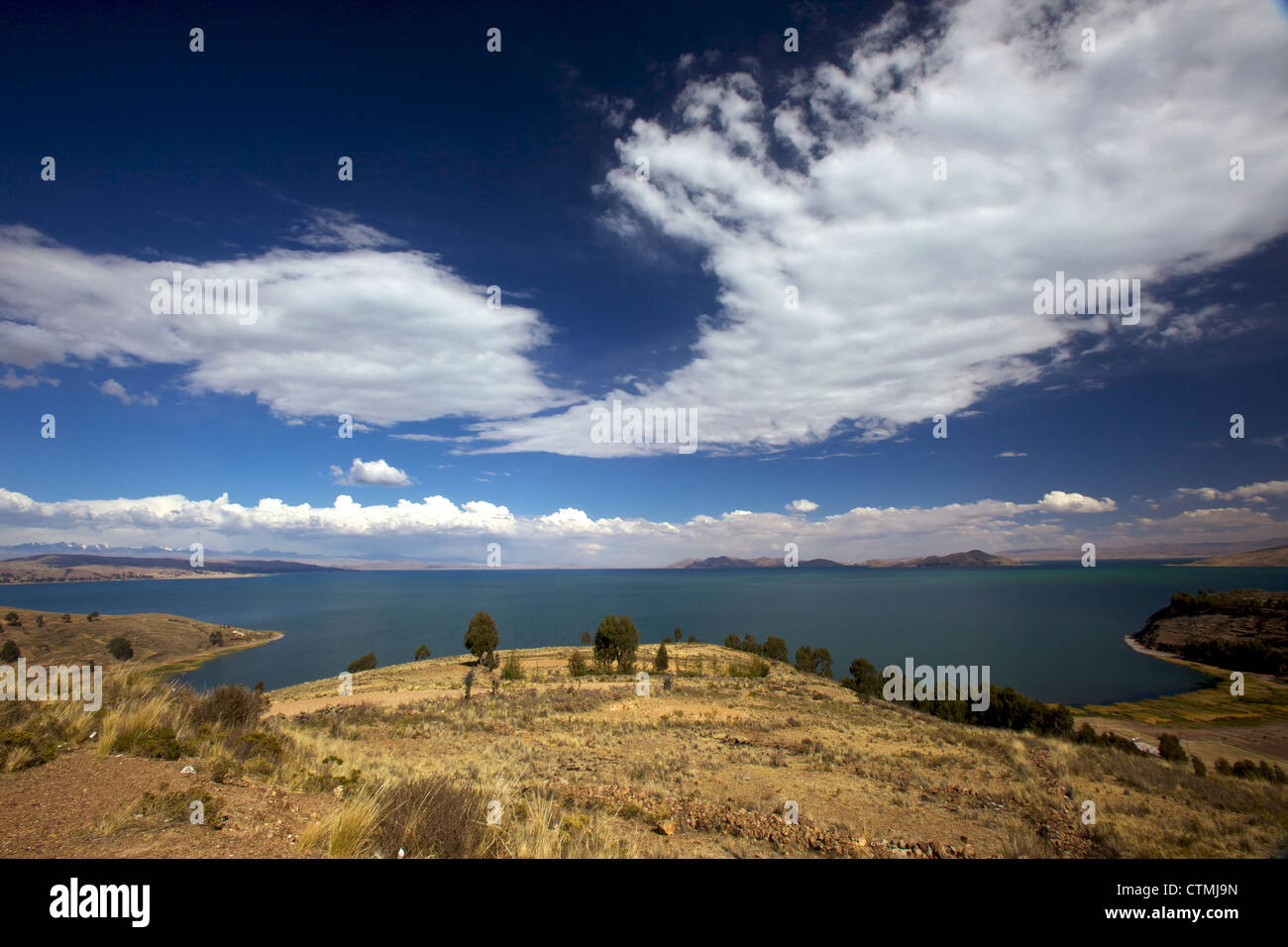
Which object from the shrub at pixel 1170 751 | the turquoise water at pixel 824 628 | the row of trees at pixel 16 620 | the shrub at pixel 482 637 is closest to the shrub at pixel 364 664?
the turquoise water at pixel 824 628

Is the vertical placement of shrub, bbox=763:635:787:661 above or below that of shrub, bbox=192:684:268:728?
below

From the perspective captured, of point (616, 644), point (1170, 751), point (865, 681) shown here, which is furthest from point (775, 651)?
point (1170, 751)

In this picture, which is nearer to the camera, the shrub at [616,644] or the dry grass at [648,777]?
the dry grass at [648,777]

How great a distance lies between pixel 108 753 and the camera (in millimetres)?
6836

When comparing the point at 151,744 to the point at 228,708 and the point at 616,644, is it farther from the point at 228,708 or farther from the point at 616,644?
the point at 616,644

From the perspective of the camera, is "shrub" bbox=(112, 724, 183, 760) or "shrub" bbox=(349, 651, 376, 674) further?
"shrub" bbox=(349, 651, 376, 674)

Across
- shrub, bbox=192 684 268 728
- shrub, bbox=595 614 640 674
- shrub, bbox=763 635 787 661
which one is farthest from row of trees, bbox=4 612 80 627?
shrub, bbox=763 635 787 661

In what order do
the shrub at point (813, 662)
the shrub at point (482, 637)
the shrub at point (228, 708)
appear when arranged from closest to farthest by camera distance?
the shrub at point (228, 708) → the shrub at point (482, 637) → the shrub at point (813, 662)

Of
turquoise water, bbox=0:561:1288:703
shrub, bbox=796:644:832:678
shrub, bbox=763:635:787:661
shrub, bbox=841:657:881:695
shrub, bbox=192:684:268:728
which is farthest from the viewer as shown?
turquoise water, bbox=0:561:1288:703

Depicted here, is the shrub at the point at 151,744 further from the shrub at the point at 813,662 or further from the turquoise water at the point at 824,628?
the turquoise water at the point at 824,628

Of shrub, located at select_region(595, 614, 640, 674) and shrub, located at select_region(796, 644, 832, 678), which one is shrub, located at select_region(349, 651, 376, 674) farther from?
shrub, located at select_region(796, 644, 832, 678)
